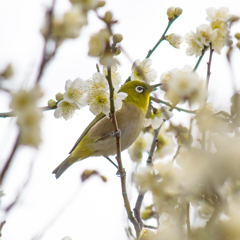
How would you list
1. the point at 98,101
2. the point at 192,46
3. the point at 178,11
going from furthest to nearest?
the point at 192,46 < the point at 178,11 < the point at 98,101

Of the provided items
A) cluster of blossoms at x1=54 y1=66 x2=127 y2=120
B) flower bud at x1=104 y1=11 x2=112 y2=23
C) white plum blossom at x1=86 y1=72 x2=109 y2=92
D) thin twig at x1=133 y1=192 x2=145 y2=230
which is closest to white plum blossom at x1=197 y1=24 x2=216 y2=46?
cluster of blossoms at x1=54 y1=66 x2=127 y2=120

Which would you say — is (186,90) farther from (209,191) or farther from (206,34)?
(206,34)

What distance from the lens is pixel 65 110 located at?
2.81 meters

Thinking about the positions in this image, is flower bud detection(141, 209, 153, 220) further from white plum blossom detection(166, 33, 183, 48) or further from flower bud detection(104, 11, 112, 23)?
flower bud detection(104, 11, 112, 23)

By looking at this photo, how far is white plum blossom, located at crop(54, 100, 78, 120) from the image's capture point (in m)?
2.73

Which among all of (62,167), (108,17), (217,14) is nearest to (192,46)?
(217,14)

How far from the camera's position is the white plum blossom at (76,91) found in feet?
9.21

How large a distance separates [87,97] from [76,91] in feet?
0.35

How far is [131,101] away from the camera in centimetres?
427

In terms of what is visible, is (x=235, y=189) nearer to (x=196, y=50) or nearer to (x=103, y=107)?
(x=103, y=107)

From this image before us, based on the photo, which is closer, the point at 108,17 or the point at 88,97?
the point at 108,17

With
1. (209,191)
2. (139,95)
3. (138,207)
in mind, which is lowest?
(209,191)

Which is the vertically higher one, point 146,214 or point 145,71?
point 145,71

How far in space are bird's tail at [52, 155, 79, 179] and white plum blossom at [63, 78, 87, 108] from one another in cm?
168
